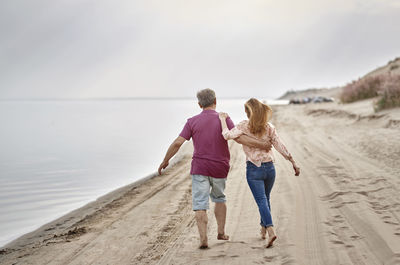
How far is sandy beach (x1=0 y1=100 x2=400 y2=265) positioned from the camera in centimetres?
517

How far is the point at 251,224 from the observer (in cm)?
647

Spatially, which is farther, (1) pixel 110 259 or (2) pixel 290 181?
(2) pixel 290 181

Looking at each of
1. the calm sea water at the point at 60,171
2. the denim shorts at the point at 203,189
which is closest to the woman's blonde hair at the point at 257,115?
the denim shorts at the point at 203,189

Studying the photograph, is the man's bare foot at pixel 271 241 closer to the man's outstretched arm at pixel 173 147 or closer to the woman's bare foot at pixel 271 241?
the woman's bare foot at pixel 271 241

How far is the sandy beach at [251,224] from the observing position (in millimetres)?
5168

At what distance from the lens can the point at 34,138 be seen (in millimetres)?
28406

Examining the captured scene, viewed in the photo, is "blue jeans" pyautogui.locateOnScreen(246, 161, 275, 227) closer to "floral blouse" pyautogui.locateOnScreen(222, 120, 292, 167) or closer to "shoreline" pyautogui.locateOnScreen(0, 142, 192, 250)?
"floral blouse" pyautogui.locateOnScreen(222, 120, 292, 167)

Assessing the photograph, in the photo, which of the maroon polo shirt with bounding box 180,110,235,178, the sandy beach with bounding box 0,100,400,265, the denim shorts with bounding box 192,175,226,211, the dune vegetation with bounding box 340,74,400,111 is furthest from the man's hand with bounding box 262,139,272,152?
the dune vegetation with bounding box 340,74,400,111

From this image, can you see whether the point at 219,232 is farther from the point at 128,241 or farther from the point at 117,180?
the point at 117,180

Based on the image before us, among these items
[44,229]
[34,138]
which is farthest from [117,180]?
[34,138]

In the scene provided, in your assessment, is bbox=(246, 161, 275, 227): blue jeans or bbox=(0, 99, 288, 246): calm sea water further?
bbox=(0, 99, 288, 246): calm sea water

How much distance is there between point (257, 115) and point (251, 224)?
2.07 meters

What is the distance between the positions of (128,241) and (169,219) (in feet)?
3.80

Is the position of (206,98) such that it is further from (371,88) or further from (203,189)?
(371,88)
